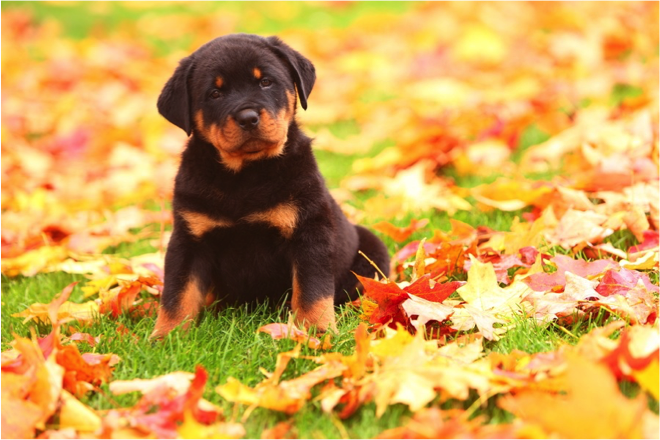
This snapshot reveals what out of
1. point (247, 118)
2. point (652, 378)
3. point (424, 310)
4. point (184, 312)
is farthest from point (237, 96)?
point (652, 378)

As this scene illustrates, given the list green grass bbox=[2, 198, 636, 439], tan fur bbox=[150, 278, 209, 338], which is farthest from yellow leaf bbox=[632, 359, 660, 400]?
tan fur bbox=[150, 278, 209, 338]

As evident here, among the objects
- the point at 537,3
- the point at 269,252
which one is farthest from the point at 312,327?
the point at 537,3

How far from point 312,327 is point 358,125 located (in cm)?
400

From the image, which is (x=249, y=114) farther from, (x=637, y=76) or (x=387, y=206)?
(x=637, y=76)

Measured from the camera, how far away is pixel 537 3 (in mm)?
9070

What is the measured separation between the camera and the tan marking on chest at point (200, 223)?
2.80m

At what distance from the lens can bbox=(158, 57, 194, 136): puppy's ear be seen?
2914mm

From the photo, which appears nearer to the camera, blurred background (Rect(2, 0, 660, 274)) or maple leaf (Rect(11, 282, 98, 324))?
maple leaf (Rect(11, 282, 98, 324))

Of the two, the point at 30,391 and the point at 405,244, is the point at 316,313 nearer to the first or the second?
the point at 30,391

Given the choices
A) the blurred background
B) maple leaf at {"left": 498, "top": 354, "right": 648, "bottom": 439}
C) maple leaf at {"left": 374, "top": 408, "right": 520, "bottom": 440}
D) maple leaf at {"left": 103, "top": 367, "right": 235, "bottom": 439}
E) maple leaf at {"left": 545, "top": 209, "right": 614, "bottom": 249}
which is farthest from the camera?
the blurred background

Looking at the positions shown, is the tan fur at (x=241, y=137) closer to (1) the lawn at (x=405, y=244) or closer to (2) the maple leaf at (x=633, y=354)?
(1) the lawn at (x=405, y=244)

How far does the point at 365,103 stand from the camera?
671 cm

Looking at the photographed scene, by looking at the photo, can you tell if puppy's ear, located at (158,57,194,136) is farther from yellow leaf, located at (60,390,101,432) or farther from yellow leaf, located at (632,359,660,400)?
yellow leaf, located at (632,359,660,400)

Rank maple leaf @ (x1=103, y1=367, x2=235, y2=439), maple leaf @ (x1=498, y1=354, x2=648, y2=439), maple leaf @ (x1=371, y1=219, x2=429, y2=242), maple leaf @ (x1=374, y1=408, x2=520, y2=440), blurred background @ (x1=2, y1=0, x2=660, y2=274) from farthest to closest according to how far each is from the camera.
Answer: blurred background @ (x1=2, y1=0, x2=660, y2=274) → maple leaf @ (x1=371, y1=219, x2=429, y2=242) → maple leaf @ (x1=103, y1=367, x2=235, y2=439) → maple leaf @ (x1=374, y1=408, x2=520, y2=440) → maple leaf @ (x1=498, y1=354, x2=648, y2=439)
